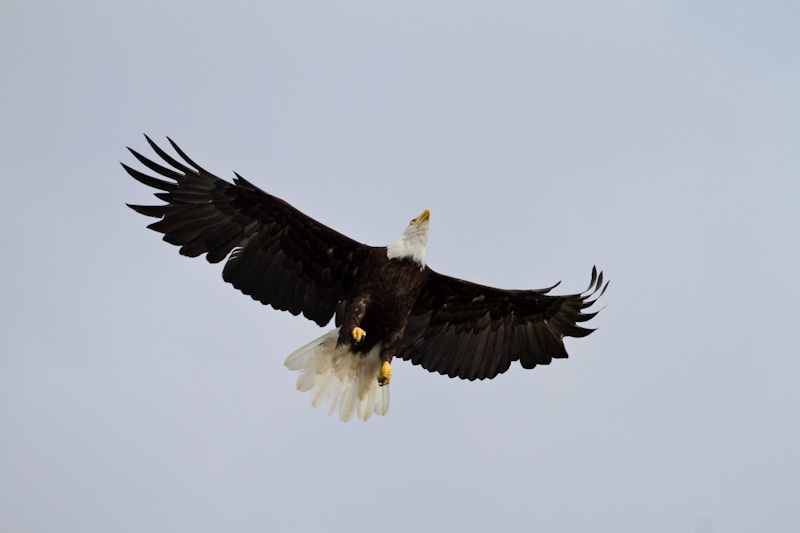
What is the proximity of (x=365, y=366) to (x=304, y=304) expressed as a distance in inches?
36.6

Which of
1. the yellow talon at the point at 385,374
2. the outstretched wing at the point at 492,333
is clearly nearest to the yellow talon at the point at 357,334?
the yellow talon at the point at 385,374

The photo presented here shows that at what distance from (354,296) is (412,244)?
732mm

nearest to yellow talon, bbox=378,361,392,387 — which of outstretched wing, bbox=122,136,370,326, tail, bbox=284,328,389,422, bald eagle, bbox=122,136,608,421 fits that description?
bald eagle, bbox=122,136,608,421

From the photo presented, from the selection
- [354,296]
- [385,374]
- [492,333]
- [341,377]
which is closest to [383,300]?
[354,296]

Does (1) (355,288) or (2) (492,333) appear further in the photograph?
(2) (492,333)

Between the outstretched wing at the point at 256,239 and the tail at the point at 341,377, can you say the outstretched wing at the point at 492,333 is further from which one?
the outstretched wing at the point at 256,239

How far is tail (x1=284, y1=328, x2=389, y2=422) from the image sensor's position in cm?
1073

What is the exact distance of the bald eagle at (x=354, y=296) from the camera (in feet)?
33.0

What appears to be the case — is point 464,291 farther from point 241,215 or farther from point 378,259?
point 241,215

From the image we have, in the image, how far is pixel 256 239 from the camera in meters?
10.3

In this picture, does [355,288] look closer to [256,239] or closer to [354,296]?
[354,296]

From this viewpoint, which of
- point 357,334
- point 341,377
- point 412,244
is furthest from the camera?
point 341,377

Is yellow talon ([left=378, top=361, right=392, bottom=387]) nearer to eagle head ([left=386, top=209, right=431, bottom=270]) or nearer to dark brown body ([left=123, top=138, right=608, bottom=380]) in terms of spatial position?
dark brown body ([left=123, top=138, right=608, bottom=380])

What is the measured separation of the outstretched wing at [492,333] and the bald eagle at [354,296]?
10mm
